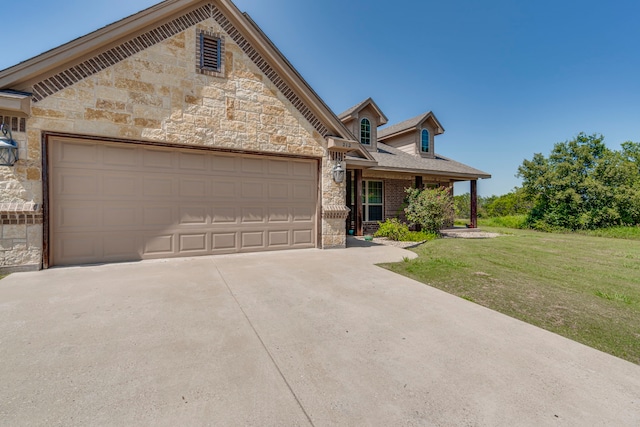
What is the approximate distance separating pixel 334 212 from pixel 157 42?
6.45 metres

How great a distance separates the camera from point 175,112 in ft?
22.1

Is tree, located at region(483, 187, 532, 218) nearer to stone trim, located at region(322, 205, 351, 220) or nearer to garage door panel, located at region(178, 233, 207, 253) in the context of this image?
stone trim, located at region(322, 205, 351, 220)

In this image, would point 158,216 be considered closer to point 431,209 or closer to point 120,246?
point 120,246

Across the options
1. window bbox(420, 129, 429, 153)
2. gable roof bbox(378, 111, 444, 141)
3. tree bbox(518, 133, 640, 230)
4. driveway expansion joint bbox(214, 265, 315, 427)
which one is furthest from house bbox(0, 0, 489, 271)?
tree bbox(518, 133, 640, 230)

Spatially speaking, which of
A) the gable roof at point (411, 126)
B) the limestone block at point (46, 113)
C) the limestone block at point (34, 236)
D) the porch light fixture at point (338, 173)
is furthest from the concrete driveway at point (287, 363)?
the gable roof at point (411, 126)

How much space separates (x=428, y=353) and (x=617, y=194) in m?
22.2

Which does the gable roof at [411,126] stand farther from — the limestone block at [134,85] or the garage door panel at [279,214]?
the limestone block at [134,85]

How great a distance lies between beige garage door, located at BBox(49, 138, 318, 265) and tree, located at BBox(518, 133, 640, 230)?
18.5m

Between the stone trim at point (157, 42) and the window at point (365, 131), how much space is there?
6379 mm

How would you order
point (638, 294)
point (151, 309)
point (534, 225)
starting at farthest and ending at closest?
point (534, 225)
point (638, 294)
point (151, 309)

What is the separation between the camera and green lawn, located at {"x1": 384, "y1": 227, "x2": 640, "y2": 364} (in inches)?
131

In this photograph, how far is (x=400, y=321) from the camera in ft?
11.3

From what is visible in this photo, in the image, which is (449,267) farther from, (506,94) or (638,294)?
(506,94)

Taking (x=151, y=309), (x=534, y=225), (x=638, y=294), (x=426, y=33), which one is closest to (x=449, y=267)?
(x=638, y=294)
